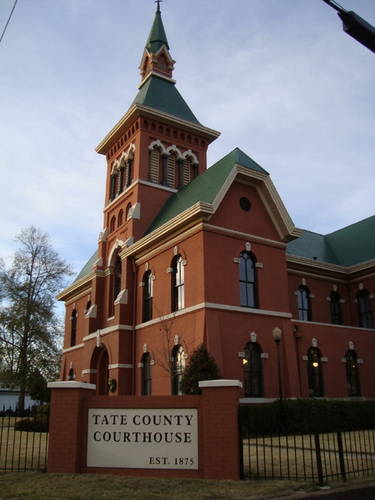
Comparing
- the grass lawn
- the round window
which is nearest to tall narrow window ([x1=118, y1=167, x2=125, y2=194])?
the round window

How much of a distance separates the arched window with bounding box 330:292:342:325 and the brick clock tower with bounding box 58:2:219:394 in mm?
10774

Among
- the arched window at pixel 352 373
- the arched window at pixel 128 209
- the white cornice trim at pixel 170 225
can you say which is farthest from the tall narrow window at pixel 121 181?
the arched window at pixel 352 373

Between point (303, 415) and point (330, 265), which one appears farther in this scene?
point (330, 265)

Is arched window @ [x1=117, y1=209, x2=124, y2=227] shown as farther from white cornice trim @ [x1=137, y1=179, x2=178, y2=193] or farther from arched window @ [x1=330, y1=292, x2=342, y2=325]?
arched window @ [x1=330, y1=292, x2=342, y2=325]

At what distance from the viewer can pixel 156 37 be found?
35.7 meters

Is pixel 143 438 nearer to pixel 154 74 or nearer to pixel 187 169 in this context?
pixel 187 169

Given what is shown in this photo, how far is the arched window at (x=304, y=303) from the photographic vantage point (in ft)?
90.2

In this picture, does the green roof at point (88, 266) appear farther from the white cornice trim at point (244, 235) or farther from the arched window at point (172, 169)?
the white cornice trim at point (244, 235)

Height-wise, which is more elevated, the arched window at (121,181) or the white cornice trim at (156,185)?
the arched window at (121,181)

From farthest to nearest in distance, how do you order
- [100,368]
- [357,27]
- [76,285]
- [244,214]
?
[76,285], [100,368], [244,214], [357,27]

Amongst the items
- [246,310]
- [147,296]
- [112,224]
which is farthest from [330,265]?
[112,224]

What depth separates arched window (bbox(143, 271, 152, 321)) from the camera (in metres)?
24.5

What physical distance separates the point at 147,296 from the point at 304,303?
29.2 feet

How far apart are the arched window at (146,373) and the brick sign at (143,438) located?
13.4m
